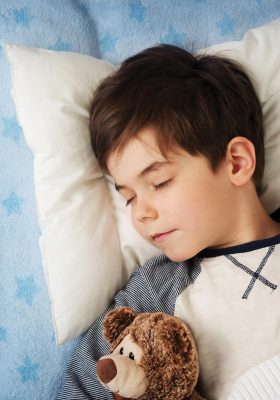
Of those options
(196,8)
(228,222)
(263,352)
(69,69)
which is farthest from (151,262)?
(196,8)

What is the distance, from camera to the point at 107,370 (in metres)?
0.79

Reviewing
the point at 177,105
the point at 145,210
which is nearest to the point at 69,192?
the point at 145,210

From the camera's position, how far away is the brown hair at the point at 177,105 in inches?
38.6

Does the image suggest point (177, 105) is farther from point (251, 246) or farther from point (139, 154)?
point (251, 246)

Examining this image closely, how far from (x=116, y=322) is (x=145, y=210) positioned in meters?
0.23

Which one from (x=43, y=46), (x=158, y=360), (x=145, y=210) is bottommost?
(x=158, y=360)

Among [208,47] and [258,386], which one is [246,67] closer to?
[208,47]

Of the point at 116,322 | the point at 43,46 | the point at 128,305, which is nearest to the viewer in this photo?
the point at 116,322

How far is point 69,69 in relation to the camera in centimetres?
109

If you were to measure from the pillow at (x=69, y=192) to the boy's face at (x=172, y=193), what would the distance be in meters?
0.11

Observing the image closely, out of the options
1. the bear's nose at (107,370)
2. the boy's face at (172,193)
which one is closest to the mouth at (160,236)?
the boy's face at (172,193)

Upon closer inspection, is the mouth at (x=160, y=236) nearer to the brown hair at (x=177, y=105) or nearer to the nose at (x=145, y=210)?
the nose at (x=145, y=210)

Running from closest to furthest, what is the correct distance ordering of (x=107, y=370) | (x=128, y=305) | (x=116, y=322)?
(x=107, y=370) < (x=116, y=322) < (x=128, y=305)

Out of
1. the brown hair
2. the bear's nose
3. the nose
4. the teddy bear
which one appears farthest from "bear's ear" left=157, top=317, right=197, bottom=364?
the brown hair
